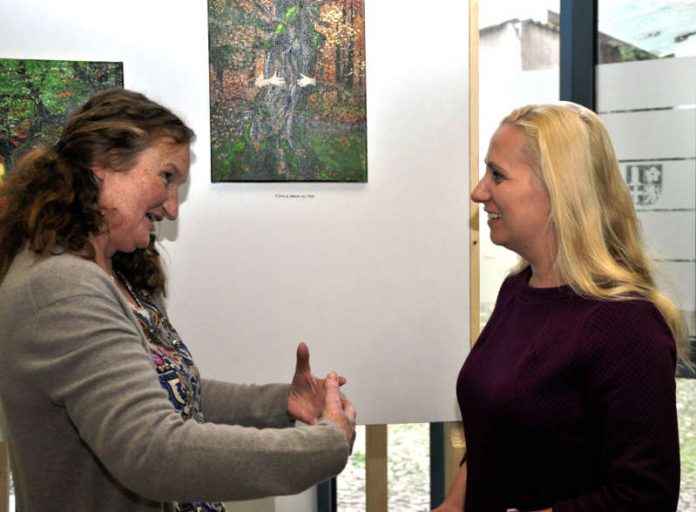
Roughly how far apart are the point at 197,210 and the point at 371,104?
0.56 m

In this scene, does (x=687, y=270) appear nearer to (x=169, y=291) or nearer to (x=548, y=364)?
(x=548, y=364)

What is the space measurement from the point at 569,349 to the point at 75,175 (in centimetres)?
Result: 100

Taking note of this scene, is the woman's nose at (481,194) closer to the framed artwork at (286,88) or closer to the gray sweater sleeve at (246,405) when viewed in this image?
the framed artwork at (286,88)

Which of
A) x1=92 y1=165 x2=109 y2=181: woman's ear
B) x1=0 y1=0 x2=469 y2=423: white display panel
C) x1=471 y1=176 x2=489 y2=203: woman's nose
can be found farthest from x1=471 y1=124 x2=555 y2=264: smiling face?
x1=92 y1=165 x2=109 y2=181: woman's ear

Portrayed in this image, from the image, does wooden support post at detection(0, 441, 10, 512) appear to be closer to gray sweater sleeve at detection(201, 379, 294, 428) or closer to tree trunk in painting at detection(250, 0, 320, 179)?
gray sweater sleeve at detection(201, 379, 294, 428)

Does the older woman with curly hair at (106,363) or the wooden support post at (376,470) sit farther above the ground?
the older woman with curly hair at (106,363)

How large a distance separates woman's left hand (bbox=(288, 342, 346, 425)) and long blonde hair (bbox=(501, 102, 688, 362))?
0.59 meters

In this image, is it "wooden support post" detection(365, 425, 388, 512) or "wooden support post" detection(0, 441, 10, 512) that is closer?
"wooden support post" detection(0, 441, 10, 512)

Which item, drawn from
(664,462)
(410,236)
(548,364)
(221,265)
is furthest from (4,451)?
(664,462)

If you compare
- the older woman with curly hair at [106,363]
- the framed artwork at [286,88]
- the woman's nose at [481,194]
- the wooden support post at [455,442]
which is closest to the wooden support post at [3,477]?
the older woman with curly hair at [106,363]

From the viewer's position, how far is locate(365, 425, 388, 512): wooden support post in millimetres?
2580

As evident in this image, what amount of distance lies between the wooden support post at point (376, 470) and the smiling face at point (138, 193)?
1243 millimetres

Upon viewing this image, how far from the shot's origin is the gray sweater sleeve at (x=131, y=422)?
123cm

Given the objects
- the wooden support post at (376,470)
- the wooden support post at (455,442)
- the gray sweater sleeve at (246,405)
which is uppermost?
the gray sweater sleeve at (246,405)
